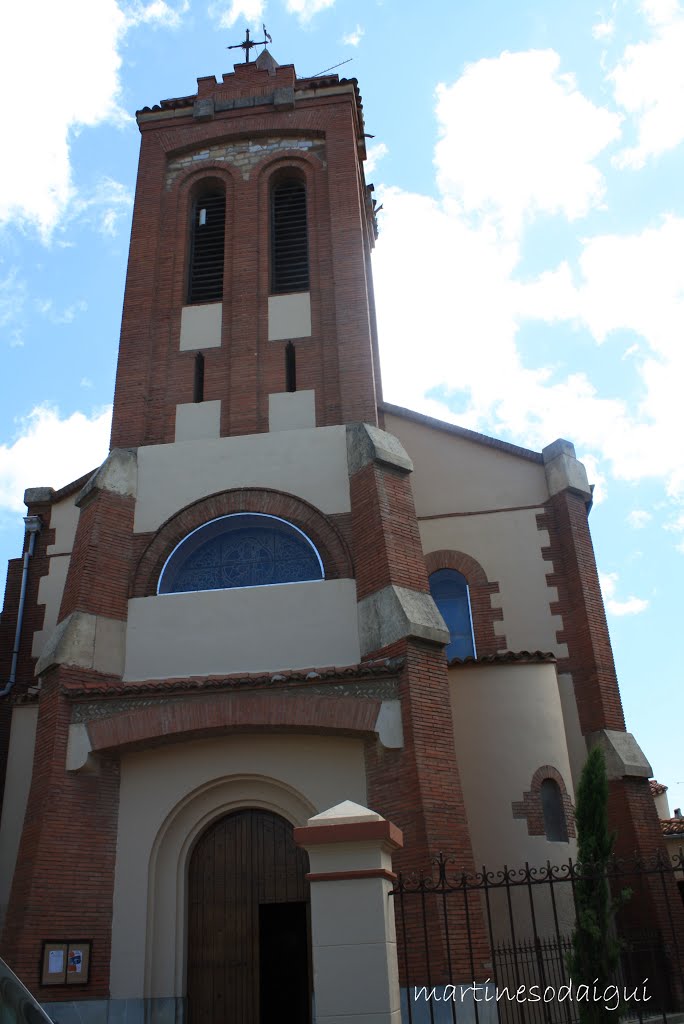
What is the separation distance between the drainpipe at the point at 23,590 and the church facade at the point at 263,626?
6 cm

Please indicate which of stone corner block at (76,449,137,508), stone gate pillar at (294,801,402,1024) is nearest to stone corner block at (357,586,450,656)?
stone corner block at (76,449,137,508)

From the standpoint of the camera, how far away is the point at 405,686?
11.4 m

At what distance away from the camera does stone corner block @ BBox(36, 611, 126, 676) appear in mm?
12328

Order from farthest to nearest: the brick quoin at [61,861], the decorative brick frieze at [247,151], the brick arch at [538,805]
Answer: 1. the decorative brick frieze at [247,151]
2. the brick arch at [538,805]
3. the brick quoin at [61,861]

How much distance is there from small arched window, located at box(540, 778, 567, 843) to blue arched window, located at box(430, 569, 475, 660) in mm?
3002

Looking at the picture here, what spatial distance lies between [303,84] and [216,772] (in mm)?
13987

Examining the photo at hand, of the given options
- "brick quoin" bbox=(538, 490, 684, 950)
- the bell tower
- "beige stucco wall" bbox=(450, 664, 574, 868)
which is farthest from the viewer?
the bell tower

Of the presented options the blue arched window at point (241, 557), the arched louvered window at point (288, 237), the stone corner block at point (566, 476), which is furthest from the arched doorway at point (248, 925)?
the arched louvered window at point (288, 237)

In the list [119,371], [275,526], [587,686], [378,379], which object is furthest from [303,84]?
[587,686]

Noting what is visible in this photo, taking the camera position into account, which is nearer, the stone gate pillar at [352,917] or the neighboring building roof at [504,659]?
the stone gate pillar at [352,917]

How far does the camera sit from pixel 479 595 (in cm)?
1594

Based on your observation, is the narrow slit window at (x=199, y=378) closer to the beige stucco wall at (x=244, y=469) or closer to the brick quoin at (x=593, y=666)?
the beige stucco wall at (x=244, y=469)

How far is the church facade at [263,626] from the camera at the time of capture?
11.3 meters

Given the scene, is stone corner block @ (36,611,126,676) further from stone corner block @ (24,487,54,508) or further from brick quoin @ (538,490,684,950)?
brick quoin @ (538,490,684,950)
